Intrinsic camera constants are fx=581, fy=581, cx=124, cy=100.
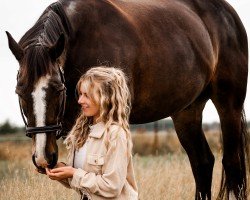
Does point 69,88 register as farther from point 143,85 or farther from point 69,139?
point 69,139

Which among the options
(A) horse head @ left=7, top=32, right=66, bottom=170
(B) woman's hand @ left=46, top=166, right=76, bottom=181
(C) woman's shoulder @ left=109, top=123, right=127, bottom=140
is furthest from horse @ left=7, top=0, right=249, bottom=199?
(C) woman's shoulder @ left=109, top=123, right=127, bottom=140

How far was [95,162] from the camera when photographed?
3225 mm

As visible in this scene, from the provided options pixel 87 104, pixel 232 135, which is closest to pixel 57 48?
pixel 87 104

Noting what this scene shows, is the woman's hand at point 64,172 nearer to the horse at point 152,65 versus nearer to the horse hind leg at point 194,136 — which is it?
the horse at point 152,65

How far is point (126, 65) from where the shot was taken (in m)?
5.06

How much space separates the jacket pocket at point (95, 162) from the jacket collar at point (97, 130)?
11cm

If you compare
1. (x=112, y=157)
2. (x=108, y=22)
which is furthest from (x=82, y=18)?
(x=112, y=157)

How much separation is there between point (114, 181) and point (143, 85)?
2.26 meters

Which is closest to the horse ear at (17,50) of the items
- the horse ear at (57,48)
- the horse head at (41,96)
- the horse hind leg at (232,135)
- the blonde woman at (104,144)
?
the horse head at (41,96)

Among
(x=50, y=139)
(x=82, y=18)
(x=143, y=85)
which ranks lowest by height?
(x=143, y=85)

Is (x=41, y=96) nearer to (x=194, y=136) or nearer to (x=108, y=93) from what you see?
(x=108, y=93)

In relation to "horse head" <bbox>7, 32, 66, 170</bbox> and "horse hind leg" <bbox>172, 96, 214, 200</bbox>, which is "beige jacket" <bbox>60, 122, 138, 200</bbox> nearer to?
"horse head" <bbox>7, 32, 66, 170</bbox>

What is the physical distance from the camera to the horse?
151 inches

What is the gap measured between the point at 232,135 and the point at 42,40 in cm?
339
